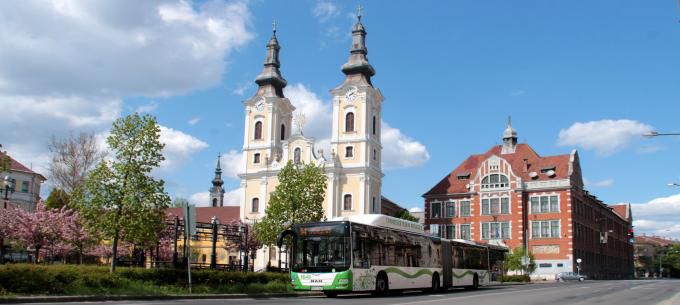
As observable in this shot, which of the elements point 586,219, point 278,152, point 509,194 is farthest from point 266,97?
point 586,219

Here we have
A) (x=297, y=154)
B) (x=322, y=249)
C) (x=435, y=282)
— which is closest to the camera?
(x=322, y=249)

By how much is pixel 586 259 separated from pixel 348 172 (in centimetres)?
3106

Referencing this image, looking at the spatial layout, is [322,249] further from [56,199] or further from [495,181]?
[495,181]

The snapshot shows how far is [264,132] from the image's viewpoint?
3206 inches

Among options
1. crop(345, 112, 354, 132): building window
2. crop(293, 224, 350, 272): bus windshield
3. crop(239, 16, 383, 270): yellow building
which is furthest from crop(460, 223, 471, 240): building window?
crop(293, 224, 350, 272): bus windshield

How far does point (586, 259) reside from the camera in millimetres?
78875

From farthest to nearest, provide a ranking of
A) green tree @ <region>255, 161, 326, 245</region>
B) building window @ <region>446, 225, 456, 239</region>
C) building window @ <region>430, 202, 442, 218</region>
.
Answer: building window @ <region>430, 202, 442, 218</region> → building window @ <region>446, 225, 456, 239</region> → green tree @ <region>255, 161, 326, 245</region>

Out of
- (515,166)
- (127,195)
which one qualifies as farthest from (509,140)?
(127,195)

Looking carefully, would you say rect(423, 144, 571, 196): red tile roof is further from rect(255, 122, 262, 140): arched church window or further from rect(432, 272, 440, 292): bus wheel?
rect(432, 272, 440, 292): bus wheel

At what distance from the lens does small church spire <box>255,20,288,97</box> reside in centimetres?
8238

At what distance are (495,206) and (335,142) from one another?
2061 centimetres

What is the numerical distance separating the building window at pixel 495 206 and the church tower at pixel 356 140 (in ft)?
42.4

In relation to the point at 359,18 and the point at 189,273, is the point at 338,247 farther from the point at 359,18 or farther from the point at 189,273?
the point at 359,18

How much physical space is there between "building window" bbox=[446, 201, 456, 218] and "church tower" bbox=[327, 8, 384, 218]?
9752 millimetres
